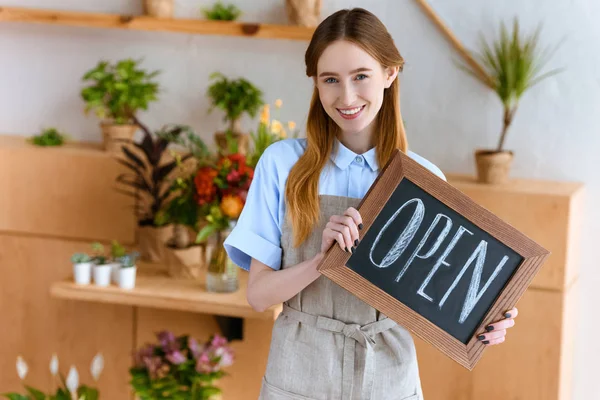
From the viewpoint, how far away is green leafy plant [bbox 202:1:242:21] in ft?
10.1

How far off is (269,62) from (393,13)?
496 millimetres

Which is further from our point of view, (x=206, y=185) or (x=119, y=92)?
(x=119, y=92)

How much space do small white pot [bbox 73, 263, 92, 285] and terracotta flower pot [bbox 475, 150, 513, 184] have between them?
131 centimetres

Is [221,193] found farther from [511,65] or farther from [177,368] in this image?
[511,65]

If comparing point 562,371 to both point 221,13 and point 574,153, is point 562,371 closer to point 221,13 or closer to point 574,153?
point 574,153

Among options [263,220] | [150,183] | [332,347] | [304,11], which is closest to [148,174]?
[150,183]

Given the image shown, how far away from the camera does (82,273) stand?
2803 mm

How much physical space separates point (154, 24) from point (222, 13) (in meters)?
0.25

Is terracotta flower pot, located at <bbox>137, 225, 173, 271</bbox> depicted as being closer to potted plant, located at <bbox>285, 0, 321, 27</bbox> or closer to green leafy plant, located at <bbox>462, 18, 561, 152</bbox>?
potted plant, located at <bbox>285, 0, 321, 27</bbox>

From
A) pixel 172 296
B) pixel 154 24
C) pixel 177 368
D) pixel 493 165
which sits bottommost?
pixel 177 368

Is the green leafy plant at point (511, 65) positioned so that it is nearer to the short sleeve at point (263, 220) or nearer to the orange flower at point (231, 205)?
the orange flower at point (231, 205)

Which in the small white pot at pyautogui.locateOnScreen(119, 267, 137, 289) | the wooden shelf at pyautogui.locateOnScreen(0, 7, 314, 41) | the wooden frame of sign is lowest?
the small white pot at pyautogui.locateOnScreen(119, 267, 137, 289)

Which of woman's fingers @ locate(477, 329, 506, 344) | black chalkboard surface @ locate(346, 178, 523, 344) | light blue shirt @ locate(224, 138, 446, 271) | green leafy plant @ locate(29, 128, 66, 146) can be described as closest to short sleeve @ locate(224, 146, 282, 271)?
light blue shirt @ locate(224, 138, 446, 271)

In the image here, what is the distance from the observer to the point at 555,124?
9.46 feet
